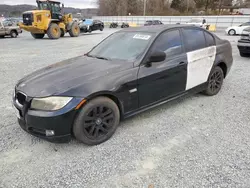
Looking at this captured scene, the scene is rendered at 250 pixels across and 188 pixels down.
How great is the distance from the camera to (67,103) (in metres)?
2.36

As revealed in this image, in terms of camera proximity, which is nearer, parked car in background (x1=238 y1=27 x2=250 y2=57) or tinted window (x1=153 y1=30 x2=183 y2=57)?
tinted window (x1=153 y1=30 x2=183 y2=57)

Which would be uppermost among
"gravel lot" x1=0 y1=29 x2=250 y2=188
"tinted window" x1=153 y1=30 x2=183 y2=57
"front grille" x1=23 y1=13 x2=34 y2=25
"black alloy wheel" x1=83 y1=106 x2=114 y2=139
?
"front grille" x1=23 y1=13 x2=34 y2=25

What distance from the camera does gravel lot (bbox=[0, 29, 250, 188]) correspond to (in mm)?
2131

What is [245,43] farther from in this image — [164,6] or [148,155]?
[164,6]

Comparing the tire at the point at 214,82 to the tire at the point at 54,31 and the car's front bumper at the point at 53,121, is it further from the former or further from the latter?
the tire at the point at 54,31

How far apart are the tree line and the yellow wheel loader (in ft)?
120

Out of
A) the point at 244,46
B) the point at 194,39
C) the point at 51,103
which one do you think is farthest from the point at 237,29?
the point at 51,103

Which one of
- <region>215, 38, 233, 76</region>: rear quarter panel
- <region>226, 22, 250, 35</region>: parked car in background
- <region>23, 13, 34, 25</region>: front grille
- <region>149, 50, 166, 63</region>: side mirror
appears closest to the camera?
<region>149, 50, 166, 63</region>: side mirror

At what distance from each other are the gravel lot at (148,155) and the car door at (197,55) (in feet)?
1.97

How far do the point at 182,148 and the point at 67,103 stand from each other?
5.24 ft

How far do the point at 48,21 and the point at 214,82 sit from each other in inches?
624

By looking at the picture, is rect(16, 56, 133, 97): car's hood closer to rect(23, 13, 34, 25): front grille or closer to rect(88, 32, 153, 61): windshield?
rect(88, 32, 153, 61): windshield

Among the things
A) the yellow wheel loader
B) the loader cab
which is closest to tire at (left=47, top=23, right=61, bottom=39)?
the yellow wheel loader

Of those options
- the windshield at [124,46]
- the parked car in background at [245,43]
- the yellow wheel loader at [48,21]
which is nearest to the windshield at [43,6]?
the yellow wheel loader at [48,21]
